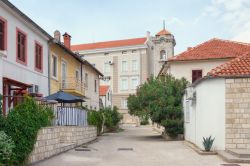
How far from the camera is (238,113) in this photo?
Result: 618 inches

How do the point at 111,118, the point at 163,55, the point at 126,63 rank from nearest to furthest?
the point at 111,118 → the point at 163,55 → the point at 126,63

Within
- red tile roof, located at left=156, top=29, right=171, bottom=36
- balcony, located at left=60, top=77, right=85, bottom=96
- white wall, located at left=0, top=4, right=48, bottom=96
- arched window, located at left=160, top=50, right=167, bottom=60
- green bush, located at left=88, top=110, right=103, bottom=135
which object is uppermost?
red tile roof, located at left=156, top=29, right=171, bottom=36

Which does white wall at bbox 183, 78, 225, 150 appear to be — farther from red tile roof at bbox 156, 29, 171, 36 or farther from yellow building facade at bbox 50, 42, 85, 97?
red tile roof at bbox 156, 29, 171, 36

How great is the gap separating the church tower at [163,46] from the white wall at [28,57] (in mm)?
44099

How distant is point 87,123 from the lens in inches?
941

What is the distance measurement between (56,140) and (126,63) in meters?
57.9

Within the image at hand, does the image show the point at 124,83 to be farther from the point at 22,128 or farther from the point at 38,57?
the point at 22,128

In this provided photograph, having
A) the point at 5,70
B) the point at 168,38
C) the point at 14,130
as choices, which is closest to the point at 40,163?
the point at 14,130

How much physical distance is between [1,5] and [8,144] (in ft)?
32.5

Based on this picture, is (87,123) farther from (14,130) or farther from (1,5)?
(14,130)

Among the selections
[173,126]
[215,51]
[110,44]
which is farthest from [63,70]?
[110,44]

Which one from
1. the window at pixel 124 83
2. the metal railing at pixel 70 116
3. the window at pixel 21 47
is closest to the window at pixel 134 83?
the window at pixel 124 83

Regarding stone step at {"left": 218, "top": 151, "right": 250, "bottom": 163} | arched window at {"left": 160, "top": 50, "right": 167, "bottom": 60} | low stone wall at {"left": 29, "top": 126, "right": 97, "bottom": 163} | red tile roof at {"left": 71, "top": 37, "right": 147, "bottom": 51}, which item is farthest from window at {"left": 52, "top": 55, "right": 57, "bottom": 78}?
red tile roof at {"left": 71, "top": 37, "right": 147, "bottom": 51}

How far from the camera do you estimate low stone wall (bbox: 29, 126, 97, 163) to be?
42.5ft
